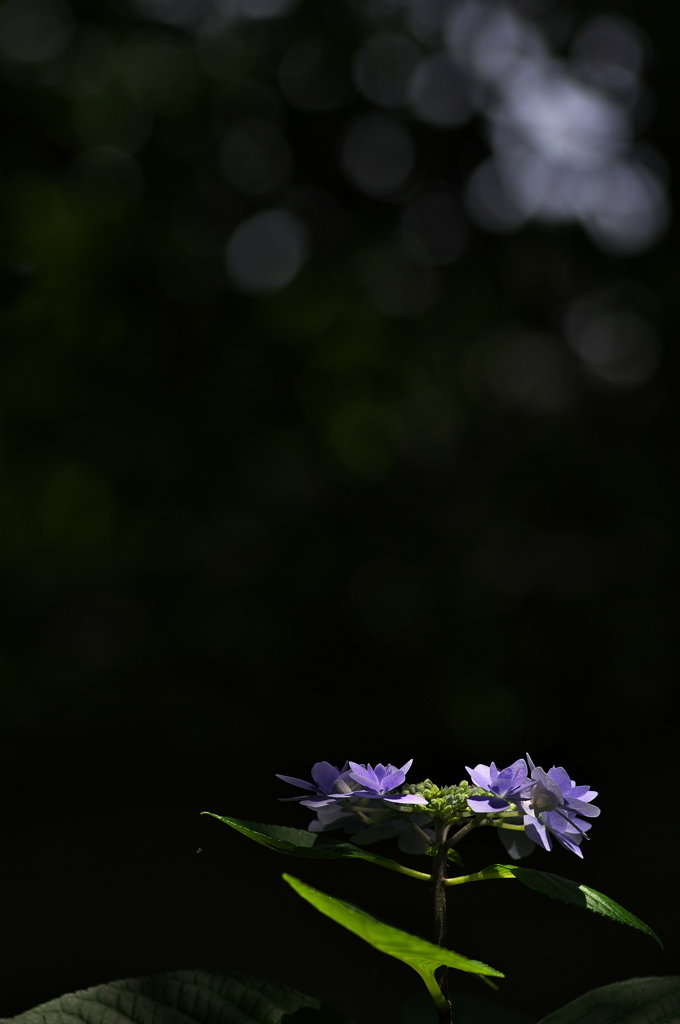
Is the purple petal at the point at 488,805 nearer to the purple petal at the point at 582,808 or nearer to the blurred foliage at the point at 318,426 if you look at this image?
the purple petal at the point at 582,808

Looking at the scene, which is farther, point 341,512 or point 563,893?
point 341,512

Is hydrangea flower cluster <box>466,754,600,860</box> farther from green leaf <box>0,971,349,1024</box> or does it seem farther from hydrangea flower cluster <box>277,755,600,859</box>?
green leaf <box>0,971,349,1024</box>

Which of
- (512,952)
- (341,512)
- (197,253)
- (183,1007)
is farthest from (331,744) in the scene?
(183,1007)

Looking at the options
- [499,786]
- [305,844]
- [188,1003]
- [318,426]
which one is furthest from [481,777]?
[318,426]

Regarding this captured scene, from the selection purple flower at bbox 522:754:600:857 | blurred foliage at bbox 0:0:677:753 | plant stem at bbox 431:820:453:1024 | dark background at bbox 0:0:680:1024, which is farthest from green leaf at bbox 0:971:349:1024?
blurred foliage at bbox 0:0:677:753

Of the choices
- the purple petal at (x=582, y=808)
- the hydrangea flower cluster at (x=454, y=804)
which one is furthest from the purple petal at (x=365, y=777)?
the purple petal at (x=582, y=808)

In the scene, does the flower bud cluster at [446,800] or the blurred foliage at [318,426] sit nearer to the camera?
the flower bud cluster at [446,800]

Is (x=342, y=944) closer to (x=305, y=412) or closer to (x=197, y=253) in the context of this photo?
(x=305, y=412)
